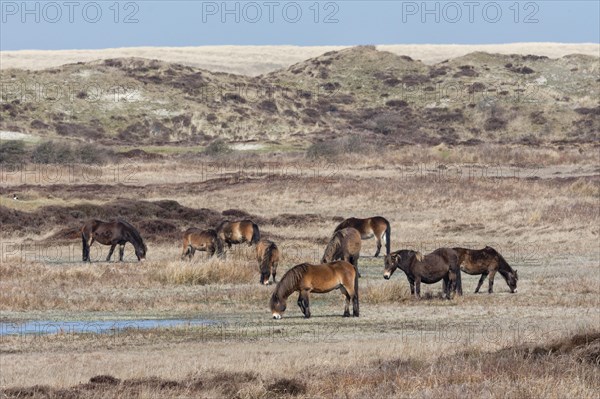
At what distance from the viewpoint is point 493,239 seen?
36.2m

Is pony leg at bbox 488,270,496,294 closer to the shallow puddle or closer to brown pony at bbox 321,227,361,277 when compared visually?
brown pony at bbox 321,227,361,277

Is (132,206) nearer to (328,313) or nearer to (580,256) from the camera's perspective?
(580,256)

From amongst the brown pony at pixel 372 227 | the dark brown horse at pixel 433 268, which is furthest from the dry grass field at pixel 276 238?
the brown pony at pixel 372 227

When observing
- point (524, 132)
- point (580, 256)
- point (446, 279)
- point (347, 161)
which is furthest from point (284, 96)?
point (446, 279)

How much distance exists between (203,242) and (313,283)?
407 inches

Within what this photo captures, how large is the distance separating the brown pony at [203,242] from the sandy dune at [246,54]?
13012 centimetres

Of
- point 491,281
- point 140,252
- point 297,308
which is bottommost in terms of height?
point 297,308

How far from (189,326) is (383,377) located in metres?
6.91

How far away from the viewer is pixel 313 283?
19109mm

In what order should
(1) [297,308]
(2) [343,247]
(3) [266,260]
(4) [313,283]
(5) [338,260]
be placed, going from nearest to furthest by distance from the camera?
1. (4) [313,283]
2. (1) [297,308]
3. (5) [338,260]
4. (3) [266,260]
5. (2) [343,247]

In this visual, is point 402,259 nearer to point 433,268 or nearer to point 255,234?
point 433,268

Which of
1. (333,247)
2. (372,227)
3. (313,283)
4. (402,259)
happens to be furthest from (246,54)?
(313,283)

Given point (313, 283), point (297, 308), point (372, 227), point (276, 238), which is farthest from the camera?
point (276, 238)

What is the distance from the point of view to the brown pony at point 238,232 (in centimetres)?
2927
